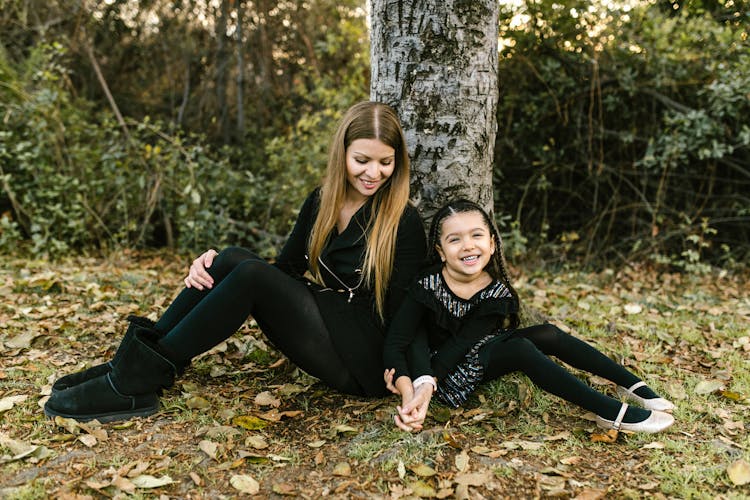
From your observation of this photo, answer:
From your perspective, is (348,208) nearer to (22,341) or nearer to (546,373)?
(546,373)

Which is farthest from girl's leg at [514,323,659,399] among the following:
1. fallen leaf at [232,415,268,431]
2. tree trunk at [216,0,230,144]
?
tree trunk at [216,0,230,144]

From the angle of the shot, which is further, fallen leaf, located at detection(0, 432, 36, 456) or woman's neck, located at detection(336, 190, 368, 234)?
woman's neck, located at detection(336, 190, 368, 234)

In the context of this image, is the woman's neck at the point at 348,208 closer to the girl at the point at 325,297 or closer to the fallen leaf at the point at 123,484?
the girl at the point at 325,297

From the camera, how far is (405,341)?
8.54 feet

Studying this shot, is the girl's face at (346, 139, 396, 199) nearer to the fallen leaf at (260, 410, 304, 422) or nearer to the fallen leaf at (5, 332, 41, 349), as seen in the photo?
the fallen leaf at (260, 410, 304, 422)

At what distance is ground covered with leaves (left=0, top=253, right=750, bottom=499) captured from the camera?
211cm

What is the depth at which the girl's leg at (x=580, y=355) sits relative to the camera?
2.64 m

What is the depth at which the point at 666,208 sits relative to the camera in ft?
20.1

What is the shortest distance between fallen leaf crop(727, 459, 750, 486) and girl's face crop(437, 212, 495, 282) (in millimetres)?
1148

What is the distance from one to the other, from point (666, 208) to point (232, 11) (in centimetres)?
597

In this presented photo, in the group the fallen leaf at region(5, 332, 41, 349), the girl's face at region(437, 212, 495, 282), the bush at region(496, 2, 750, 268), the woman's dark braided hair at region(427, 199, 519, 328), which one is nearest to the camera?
the girl's face at region(437, 212, 495, 282)

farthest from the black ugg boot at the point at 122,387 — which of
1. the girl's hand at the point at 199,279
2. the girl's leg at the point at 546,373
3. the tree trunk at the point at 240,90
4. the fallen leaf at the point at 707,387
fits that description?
the tree trunk at the point at 240,90

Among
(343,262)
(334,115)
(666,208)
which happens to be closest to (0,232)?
(334,115)

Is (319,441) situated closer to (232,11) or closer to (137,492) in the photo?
(137,492)
